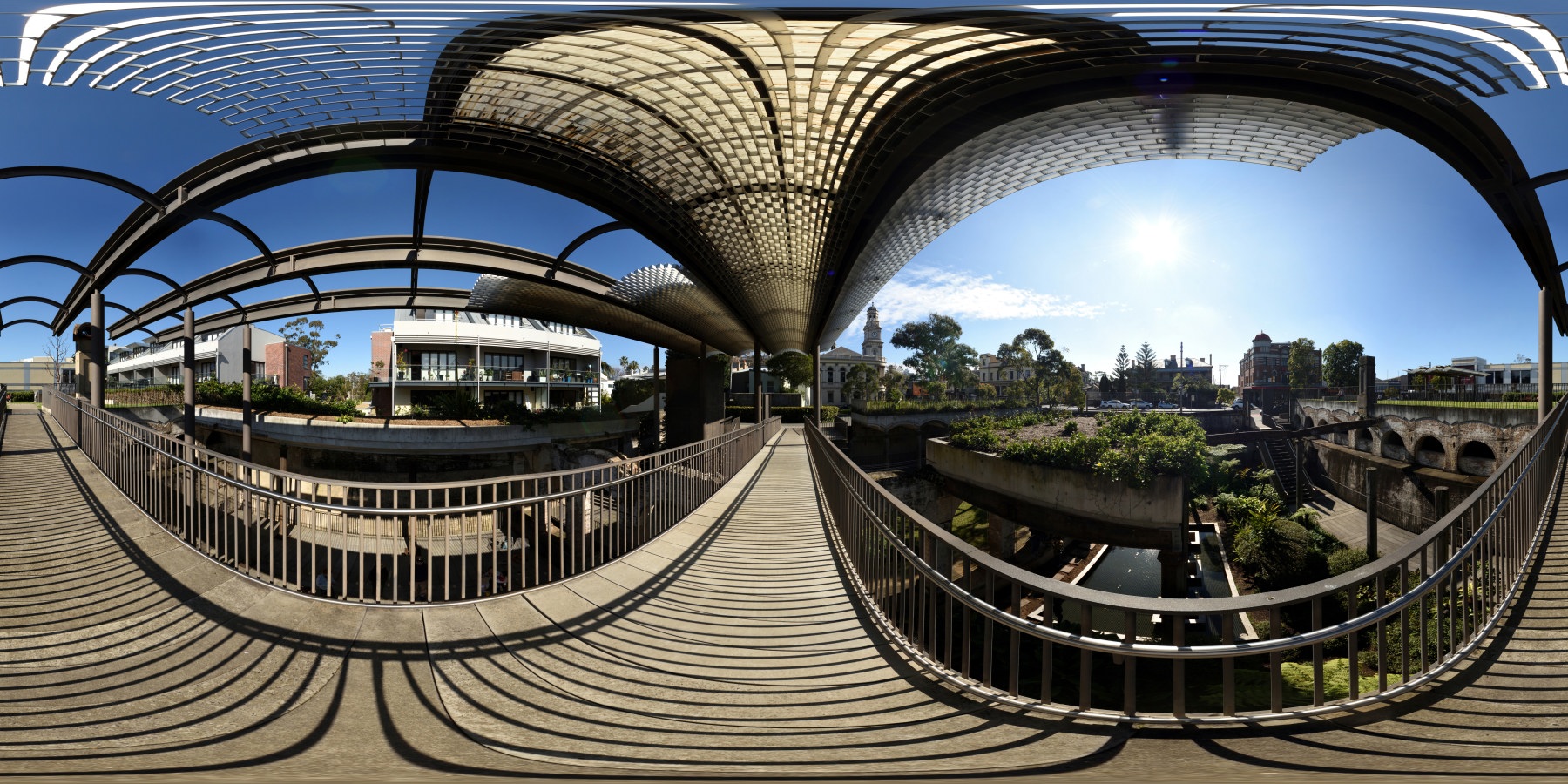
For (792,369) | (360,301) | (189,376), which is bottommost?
(189,376)

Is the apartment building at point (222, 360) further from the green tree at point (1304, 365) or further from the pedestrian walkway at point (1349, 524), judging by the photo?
the green tree at point (1304, 365)

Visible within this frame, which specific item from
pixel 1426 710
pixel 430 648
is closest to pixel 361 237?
pixel 430 648

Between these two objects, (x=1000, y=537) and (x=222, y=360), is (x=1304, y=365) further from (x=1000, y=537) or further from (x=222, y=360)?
(x=222, y=360)

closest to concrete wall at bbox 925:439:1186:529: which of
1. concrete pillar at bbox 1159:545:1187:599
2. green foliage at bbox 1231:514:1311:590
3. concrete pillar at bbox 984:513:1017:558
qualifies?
concrete pillar at bbox 1159:545:1187:599

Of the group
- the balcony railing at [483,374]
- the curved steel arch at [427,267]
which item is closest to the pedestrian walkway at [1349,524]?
the curved steel arch at [427,267]

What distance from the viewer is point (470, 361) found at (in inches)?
1281

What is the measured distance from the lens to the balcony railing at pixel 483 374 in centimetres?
2836

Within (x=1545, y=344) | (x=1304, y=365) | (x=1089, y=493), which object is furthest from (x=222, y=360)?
(x=1304, y=365)

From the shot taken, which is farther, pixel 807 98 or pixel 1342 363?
pixel 1342 363

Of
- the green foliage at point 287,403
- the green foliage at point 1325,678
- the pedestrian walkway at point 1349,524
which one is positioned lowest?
the pedestrian walkway at point 1349,524

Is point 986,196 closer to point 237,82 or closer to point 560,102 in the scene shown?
point 560,102

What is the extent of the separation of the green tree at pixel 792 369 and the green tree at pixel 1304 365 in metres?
45.3

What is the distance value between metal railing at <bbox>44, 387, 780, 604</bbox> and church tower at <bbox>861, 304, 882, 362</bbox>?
66527 mm

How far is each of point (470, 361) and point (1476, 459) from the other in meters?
45.2
